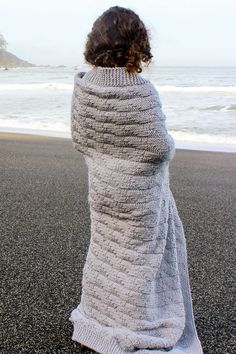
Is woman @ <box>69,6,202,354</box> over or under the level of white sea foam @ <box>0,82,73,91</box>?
over

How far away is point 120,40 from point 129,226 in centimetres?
82

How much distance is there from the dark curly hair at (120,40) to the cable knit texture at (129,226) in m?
0.05

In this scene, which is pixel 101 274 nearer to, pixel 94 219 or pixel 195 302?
pixel 94 219

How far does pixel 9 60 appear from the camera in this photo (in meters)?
95.2

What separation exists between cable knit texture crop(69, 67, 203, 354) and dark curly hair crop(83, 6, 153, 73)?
50mm

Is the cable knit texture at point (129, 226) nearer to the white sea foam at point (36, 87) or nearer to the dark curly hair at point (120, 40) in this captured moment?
the dark curly hair at point (120, 40)

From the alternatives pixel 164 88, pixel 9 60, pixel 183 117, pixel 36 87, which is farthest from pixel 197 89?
pixel 9 60

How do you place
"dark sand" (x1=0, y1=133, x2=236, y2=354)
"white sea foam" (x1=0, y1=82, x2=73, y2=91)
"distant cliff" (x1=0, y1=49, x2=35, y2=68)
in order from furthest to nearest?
"distant cliff" (x1=0, y1=49, x2=35, y2=68), "white sea foam" (x1=0, y1=82, x2=73, y2=91), "dark sand" (x1=0, y1=133, x2=236, y2=354)

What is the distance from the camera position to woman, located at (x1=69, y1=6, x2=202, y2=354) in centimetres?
228

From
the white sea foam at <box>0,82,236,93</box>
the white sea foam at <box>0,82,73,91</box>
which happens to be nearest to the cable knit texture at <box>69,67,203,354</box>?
the white sea foam at <box>0,82,236,93</box>

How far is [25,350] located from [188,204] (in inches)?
126

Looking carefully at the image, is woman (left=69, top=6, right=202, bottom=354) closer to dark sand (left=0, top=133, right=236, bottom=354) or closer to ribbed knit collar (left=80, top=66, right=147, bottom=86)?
ribbed knit collar (left=80, top=66, right=147, bottom=86)

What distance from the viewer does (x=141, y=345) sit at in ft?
8.05

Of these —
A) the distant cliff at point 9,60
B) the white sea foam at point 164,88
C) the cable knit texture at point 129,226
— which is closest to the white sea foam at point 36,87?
the white sea foam at point 164,88
